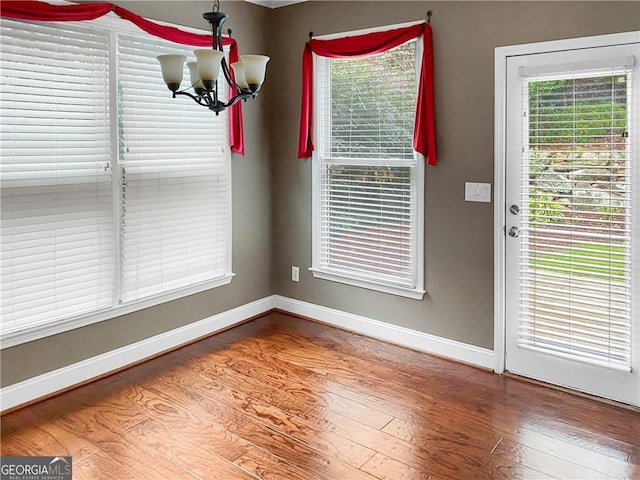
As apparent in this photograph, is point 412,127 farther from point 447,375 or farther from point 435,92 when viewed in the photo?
point 447,375

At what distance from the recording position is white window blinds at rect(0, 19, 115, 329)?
9.01 ft

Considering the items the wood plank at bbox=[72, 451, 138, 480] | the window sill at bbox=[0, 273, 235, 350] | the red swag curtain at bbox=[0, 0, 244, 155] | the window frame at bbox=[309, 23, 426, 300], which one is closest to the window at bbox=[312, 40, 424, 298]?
the window frame at bbox=[309, 23, 426, 300]

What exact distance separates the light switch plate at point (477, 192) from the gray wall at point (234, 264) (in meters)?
1.78

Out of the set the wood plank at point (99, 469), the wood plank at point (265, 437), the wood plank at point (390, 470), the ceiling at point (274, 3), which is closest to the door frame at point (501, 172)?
the wood plank at point (390, 470)

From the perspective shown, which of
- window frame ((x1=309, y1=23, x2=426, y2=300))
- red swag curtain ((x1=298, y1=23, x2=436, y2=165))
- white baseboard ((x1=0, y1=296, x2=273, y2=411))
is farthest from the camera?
window frame ((x1=309, y1=23, x2=426, y2=300))

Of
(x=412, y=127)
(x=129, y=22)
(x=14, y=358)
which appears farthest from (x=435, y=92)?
(x=14, y=358)

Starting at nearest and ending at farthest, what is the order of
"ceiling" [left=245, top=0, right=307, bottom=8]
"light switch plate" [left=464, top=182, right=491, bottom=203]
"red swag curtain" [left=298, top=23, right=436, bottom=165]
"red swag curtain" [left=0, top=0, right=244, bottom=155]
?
1. "red swag curtain" [left=0, top=0, right=244, bottom=155]
2. "light switch plate" [left=464, top=182, right=491, bottom=203]
3. "red swag curtain" [left=298, top=23, right=436, bottom=165]
4. "ceiling" [left=245, top=0, right=307, bottom=8]

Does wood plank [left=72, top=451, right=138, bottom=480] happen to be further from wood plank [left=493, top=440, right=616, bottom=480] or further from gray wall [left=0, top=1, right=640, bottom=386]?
wood plank [left=493, top=440, right=616, bottom=480]

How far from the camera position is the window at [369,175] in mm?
3639

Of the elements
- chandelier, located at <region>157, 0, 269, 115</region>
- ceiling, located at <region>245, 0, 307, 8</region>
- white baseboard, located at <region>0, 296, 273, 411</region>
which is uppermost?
ceiling, located at <region>245, 0, 307, 8</region>

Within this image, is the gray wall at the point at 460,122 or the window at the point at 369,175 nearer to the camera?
the gray wall at the point at 460,122

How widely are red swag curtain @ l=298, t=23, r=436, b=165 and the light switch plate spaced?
287 millimetres

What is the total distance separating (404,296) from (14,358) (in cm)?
248

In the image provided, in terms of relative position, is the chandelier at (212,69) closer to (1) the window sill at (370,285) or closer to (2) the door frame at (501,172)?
(2) the door frame at (501,172)
